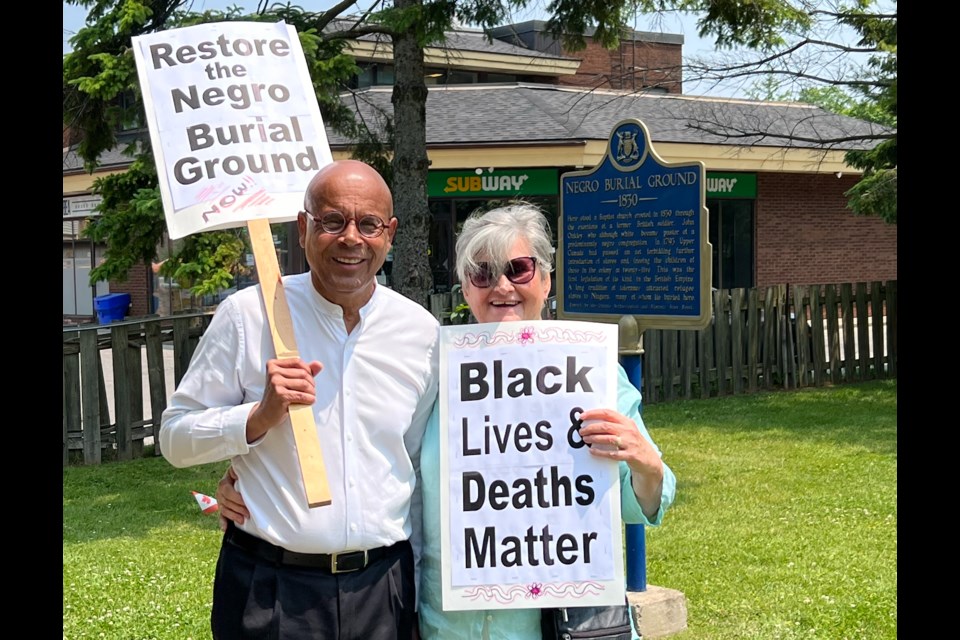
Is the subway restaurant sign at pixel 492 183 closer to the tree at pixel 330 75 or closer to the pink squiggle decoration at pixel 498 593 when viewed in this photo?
the tree at pixel 330 75

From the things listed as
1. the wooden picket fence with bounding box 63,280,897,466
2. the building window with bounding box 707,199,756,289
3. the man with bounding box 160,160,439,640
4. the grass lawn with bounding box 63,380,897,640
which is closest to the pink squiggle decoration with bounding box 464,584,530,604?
the man with bounding box 160,160,439,640

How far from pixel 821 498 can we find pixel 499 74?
22210 mm

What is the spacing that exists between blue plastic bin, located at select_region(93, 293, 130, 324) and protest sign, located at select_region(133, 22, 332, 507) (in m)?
25.3

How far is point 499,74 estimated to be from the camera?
2892 cm

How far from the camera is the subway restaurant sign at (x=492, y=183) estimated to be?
77.0ft

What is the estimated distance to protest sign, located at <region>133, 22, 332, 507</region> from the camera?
3061 mm

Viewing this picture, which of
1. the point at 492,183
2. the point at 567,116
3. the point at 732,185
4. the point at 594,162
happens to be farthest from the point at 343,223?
the point at 732,185

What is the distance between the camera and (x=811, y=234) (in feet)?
91.4

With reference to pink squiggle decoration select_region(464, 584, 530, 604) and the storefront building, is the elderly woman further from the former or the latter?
the storefront building

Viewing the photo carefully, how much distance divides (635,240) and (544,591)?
3.71m

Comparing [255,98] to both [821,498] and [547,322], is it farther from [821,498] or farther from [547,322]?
[821,498]

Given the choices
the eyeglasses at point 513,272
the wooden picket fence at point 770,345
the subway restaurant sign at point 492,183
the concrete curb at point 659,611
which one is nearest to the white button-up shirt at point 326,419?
the eyeglasses at point 513,272

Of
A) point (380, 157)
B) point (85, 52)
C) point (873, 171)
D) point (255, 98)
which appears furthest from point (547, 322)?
point (873, 171)

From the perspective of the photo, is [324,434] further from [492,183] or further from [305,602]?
[492,183]
